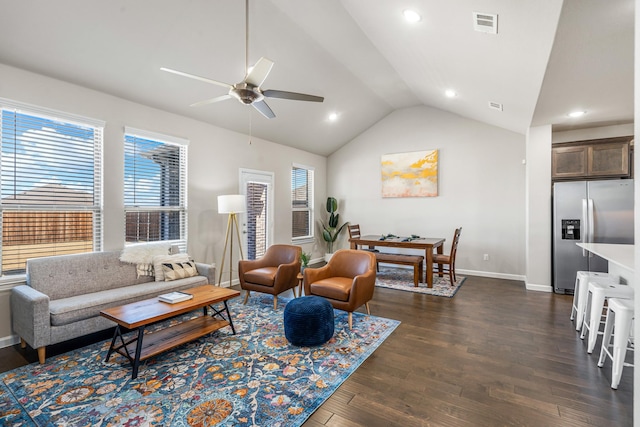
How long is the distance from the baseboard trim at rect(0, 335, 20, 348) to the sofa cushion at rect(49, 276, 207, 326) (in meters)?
0.60

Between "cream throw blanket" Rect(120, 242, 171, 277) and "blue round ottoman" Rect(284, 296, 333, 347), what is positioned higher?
"cream throw blanket" Rect(120, 242, 171, 277)

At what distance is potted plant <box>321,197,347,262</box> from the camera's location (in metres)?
7.77

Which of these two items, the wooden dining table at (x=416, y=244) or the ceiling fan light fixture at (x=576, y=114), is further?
the wooden dining table at (x=416, y=244)

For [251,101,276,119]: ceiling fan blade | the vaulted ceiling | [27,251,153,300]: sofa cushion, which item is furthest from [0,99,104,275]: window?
[251,101,276,119]: ceiling fan blade

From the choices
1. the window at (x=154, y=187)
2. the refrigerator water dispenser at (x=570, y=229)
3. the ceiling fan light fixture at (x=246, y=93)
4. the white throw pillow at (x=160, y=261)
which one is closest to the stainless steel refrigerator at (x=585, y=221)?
the refrigerator water dispenser at (x=570, y=229)

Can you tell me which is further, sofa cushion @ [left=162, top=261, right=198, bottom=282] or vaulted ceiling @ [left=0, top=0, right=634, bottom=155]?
sofa cushion @ [left=162, top=261, right=198, bottom=282]

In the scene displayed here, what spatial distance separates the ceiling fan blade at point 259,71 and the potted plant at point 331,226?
5.17 meters

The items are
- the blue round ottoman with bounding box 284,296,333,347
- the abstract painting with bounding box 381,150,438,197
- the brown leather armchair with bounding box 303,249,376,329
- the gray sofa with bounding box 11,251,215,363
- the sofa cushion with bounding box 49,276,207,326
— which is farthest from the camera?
the abstract painting with bounding box 381,150,438,197

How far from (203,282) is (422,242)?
3651 mm

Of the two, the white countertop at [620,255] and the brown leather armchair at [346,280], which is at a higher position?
the white countertop at [620,255]

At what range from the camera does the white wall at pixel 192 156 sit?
3301 mm

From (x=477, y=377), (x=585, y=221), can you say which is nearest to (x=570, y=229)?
(x=585, y=221)

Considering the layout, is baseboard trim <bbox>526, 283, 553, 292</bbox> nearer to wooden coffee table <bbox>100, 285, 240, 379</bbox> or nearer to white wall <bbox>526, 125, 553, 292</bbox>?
white wall <bbox>526, 125, 553, 292</bbox>

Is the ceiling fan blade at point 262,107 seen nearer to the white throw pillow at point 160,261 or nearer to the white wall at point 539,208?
the white throw pillow at point 160,261
